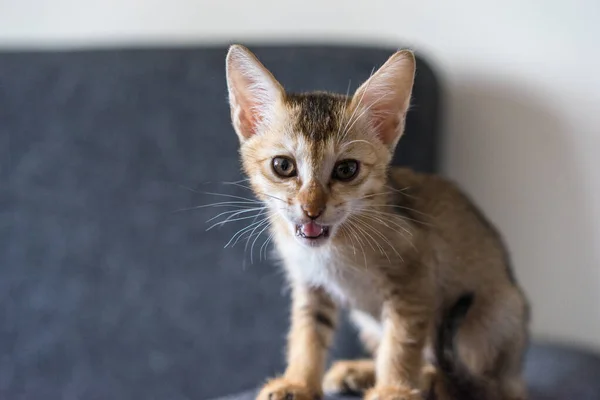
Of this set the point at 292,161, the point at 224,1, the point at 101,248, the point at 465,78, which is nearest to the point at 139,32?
the point at 224,1

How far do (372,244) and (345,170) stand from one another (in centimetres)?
14

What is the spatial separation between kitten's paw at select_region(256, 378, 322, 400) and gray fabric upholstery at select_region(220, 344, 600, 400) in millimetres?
101

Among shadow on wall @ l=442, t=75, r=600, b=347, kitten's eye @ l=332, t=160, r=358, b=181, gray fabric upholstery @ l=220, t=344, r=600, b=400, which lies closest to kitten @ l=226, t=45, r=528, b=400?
kitten's eye @ l=332, t=160, r=358, b=181

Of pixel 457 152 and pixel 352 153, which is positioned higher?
pixel 352 153

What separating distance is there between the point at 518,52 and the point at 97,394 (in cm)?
110

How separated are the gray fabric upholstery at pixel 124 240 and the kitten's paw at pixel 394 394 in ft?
1.52

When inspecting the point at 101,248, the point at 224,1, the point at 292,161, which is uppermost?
the point at 224,1

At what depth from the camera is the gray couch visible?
1.43 meters

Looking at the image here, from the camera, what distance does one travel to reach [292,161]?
87 cm

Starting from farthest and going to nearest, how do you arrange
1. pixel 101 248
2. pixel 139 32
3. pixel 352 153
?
1. pixel 139 32
2. pixel 101 248
3. pixel 352 153

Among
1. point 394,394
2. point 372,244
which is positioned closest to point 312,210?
point 372,244

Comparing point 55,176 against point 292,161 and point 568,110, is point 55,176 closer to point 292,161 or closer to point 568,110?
Answer: point 292,161

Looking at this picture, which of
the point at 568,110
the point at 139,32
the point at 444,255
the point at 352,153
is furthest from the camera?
the point at 139,32

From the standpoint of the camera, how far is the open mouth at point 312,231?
844 millimetres
